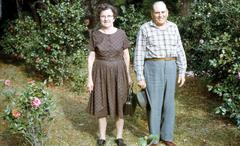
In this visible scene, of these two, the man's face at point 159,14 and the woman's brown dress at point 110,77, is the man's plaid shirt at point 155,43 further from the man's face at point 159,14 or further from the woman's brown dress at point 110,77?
the woman's brown dress at point 110,77

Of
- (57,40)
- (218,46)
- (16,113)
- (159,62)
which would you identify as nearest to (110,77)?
(159,62)

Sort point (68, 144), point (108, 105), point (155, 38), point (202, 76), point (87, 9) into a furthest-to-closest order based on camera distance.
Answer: point (87, 9) → point (202, 76) → point (68, 144) → point (108, 105) → point (155, 38)

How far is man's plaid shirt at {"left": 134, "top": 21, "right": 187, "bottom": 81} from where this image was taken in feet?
13.5

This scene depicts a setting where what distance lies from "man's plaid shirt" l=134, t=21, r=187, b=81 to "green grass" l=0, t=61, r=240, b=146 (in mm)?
1132

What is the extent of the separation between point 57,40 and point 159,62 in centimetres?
319

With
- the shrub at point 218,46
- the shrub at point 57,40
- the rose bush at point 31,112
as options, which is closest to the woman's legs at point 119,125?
the rose bush at point 31,112

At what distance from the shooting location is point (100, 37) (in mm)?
4199

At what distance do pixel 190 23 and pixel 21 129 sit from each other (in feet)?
12.9

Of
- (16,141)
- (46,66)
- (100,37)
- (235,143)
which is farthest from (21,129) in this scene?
(46,66)

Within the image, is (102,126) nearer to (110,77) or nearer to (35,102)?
(110,77)

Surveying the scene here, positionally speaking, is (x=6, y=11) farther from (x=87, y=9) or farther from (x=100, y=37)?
(x=100, y=37)

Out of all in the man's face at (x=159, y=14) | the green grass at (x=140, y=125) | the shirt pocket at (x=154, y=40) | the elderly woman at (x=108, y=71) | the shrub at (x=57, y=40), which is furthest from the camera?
the shrub at (x=57, y=40)

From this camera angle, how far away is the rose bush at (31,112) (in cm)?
406

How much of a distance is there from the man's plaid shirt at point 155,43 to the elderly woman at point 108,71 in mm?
226
